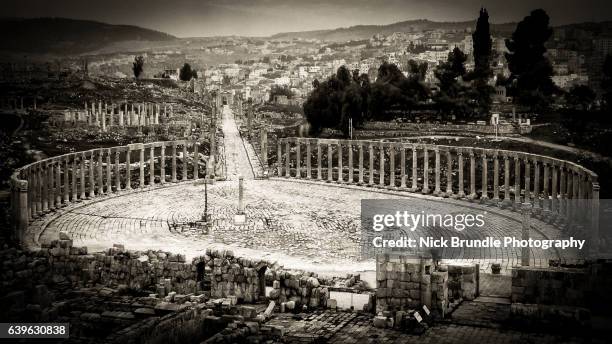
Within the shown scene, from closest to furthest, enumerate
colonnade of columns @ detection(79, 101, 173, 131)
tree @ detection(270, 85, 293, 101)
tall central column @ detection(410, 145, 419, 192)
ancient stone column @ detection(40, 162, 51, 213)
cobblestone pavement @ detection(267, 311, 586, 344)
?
cobblestone pavement @ detection(267, 311, 586, 344)
ancient stone column @ detection(40, 162, 51, 213)
tall central column @ detection(410, 145, 419, 192)
colonnade of columns @ detection(79, 101, 173, 131)
tree @ detection(270, 85, 293, 101)

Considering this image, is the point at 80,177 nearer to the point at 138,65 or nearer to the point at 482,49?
the point at 138,65

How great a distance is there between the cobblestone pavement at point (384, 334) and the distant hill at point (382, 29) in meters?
46.5

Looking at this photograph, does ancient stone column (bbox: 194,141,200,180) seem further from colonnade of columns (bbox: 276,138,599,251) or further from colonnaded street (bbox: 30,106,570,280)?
colonnade of columns (bbox: 276,138,599,251)

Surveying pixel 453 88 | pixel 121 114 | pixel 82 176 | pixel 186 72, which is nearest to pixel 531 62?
pixel 453 88

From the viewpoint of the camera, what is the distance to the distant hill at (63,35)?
47688 millimetres

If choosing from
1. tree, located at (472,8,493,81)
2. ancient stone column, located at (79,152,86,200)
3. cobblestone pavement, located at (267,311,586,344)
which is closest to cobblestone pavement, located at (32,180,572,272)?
ancient stone column, located at (79,152,86,200)

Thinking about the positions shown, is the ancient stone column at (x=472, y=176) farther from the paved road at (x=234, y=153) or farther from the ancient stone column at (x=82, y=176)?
the ancient stone column at (x=82, y=176)

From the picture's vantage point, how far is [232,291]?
28438 mm

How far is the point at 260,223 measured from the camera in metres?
42.5

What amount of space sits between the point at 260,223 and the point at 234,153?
28413 mm

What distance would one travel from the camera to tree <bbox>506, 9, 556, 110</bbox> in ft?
211

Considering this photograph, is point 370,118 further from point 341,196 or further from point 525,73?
point 341,196

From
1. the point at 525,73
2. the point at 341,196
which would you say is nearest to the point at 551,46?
the point at 525,73

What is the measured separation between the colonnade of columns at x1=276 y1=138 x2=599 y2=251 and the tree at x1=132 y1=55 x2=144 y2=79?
69.2ft
